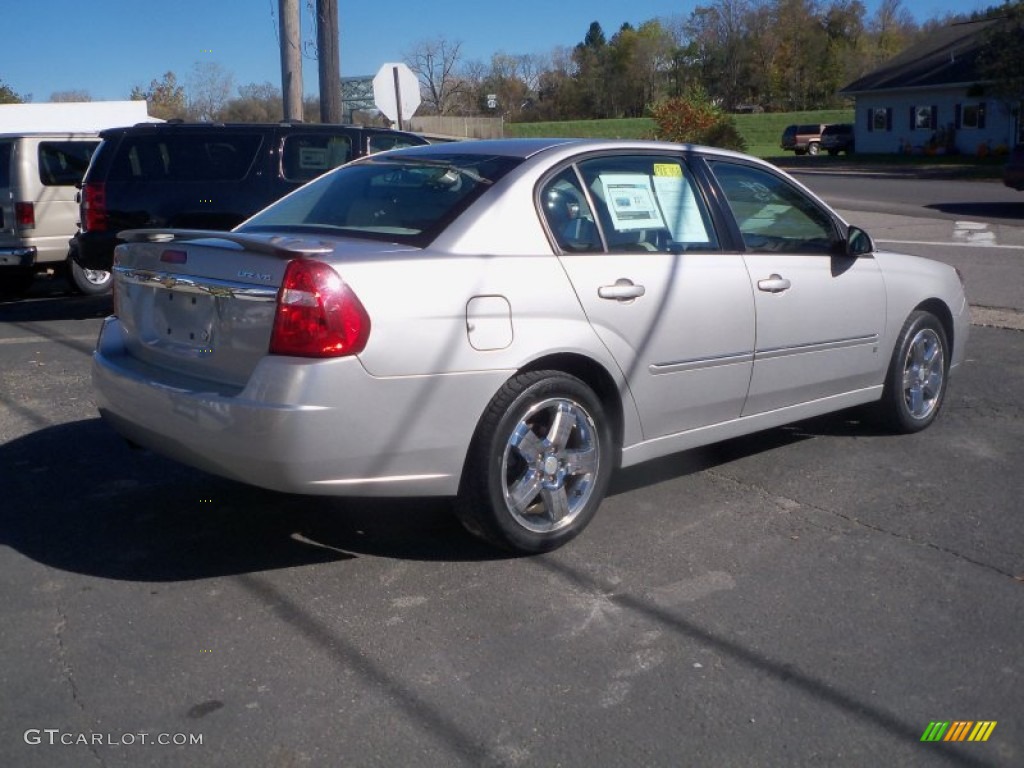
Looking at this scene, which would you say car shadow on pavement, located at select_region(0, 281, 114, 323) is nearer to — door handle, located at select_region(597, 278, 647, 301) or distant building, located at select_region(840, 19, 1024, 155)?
door handle, located at select_region(597, 278, 647, 301)

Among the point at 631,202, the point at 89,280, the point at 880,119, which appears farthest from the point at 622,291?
the point at 880,119

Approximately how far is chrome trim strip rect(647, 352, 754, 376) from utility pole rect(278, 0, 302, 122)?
11.9m

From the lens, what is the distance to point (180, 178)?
10.9 meters

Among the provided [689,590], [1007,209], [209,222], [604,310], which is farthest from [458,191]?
[1007,209]

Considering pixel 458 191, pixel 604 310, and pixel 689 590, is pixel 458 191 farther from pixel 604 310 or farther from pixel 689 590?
pixel 689 590

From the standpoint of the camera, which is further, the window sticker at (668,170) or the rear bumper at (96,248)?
the rear bumper at (96,248)

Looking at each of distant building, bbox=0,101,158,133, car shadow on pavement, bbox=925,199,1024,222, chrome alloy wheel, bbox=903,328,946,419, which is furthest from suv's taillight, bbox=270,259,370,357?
distant building, bbox=0,101,158,133

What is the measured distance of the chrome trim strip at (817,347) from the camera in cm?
554

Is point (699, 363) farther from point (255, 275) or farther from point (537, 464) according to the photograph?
point (255, 275)

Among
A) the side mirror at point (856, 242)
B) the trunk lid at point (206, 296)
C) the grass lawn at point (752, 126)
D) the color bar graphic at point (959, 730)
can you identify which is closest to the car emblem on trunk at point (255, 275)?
the trunk lid at point (206, 296)

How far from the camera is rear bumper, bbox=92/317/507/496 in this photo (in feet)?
13.3

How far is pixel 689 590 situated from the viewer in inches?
174

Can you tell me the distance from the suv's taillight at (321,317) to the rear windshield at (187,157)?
7207mm

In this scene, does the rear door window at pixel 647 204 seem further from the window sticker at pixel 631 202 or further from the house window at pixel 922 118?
the house window at pixel 922 118
